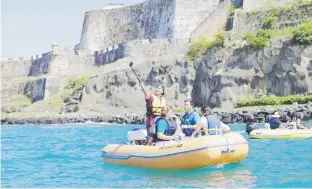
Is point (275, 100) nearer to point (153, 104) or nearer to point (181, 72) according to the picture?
point (181, 72)

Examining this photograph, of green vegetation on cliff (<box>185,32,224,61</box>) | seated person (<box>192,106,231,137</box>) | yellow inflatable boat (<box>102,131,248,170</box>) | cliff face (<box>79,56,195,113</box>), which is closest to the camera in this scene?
yellow inflatable boat (<box>102,131,248,170</box>)

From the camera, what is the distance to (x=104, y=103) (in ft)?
183

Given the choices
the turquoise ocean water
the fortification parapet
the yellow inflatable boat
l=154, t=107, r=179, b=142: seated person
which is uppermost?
the fortification parapet

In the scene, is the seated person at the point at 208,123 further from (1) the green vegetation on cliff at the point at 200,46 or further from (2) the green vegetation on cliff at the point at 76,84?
(2) the green vegetation on cliff at the point at 76,84

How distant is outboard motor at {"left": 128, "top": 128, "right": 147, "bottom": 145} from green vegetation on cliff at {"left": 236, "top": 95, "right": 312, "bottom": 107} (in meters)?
24.4

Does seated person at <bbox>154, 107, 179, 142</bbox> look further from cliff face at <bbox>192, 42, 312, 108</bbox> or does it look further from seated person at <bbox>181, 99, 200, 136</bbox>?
cliff face at <bbox>192, 42, 312, 108</bbox>

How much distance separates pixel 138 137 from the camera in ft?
60.8

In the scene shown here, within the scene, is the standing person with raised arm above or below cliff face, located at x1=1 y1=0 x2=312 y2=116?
below

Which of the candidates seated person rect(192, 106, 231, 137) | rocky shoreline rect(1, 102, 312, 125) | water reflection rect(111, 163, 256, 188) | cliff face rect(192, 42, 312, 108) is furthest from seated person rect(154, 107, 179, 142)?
cliff face rect(192, 42, 312, 108)

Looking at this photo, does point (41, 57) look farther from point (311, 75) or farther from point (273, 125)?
point (273, 125)

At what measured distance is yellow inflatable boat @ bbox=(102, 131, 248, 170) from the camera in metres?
16.0

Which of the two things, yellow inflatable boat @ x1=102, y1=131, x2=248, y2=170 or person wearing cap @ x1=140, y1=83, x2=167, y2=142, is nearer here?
yellow inflatable boat @ x1=102, y1=131, x2=248, y2=170

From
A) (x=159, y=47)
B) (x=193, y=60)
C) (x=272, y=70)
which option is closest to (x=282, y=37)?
(x=272, y=70)

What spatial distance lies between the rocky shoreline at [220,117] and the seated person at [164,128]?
1885 centimetres
